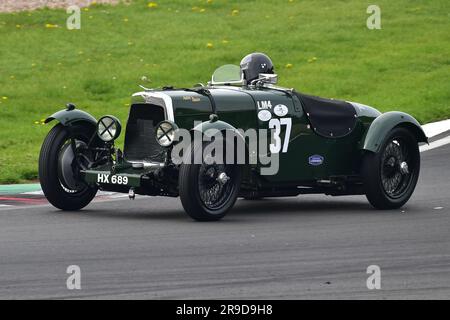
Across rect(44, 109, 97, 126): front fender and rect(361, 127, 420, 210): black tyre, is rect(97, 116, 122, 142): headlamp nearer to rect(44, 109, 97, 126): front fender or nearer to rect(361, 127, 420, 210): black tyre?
rect(44, 109, 97, 126): front fender

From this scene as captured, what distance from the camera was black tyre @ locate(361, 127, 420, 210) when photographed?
13.1 meters

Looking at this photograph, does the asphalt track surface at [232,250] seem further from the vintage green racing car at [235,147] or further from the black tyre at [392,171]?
the vintage green racing car at [235,147]

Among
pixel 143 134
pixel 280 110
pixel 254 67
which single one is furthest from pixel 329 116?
pixel 143 134

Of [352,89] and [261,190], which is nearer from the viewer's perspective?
[261,190]

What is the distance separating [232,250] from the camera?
10.4 metres

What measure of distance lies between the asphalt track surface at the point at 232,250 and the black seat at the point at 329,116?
872 mm

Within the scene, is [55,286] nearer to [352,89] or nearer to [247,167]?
[247,167]

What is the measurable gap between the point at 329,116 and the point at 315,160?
536mm

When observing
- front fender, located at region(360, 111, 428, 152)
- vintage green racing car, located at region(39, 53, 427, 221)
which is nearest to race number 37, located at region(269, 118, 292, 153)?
vintage green racing car, located at region(39, 53, 427, 221)

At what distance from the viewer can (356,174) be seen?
13.4 m

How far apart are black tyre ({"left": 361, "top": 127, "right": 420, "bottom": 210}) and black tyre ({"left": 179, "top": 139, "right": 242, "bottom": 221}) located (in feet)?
5.53

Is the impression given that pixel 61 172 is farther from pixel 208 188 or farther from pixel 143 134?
pixel 208 188

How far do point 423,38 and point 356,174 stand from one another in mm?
16909

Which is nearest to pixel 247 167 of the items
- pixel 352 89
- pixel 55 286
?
pixel 55 286
